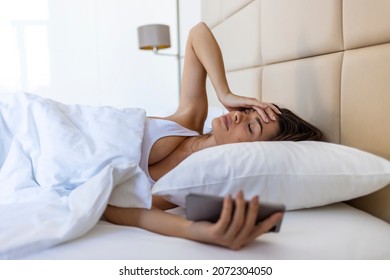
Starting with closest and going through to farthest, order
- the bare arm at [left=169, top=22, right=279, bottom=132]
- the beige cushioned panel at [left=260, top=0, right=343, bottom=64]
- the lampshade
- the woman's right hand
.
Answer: the woman's right hand < the beige cushioned panel at [left=260, top=0, right=343, bottom=64] < the bare arm at [left=169, top=22, right=279, bottom=132] < the lampshade

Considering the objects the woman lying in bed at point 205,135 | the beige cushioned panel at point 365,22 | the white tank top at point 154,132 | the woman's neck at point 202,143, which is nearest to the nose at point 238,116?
the woman lying in bed at point 205,135

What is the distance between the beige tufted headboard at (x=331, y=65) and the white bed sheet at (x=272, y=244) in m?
0.14

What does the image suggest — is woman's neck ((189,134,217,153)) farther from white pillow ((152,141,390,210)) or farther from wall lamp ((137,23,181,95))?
wall lamp ((137,23,181,95))

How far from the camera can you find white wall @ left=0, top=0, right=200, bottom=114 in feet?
9.87

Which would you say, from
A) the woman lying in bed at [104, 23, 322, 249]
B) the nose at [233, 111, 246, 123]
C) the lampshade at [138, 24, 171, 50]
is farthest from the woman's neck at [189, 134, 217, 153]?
the lampshade at [138, 24, 171, 50]

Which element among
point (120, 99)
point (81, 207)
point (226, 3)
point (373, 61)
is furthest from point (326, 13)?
point (120, 99)

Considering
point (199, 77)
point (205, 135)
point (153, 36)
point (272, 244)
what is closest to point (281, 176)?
point (272, 244)

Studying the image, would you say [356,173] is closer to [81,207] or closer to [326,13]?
[326,13]

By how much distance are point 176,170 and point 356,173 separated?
1.34 ft

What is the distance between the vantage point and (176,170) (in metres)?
0.91

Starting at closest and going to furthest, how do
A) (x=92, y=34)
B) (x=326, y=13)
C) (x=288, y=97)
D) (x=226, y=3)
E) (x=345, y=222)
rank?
(x=345, y=222), (x=326, y=13), (x=288, y=97), (x=226, y=3), (x=92, y=34)

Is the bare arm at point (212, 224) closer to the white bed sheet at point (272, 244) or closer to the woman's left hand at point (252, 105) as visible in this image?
the white bed sheet at point (272, 244)

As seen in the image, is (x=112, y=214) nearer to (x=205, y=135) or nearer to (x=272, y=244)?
(x=272, y=244)
